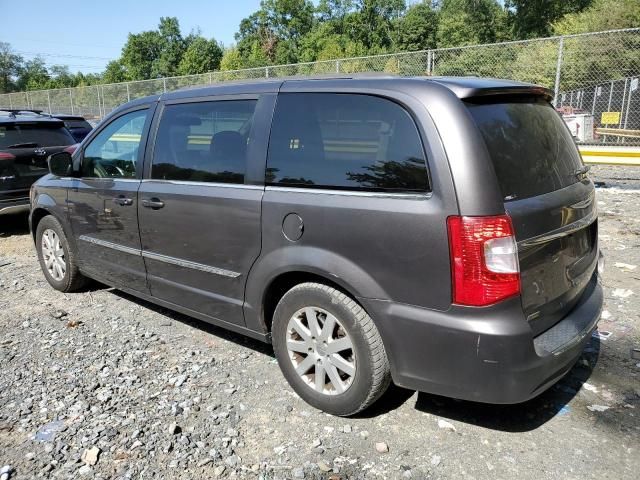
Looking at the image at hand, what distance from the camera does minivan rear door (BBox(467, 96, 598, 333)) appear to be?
247 centimetres

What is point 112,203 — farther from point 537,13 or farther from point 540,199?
point 537,13

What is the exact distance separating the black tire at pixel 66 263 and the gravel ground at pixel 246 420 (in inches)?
32.6

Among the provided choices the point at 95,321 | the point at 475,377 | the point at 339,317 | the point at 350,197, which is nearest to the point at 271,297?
the point at 339,317

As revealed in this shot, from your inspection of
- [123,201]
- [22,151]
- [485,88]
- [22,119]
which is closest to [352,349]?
[485,88]

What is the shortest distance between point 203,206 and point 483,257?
6.09ft

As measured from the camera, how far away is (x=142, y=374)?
3.56 metres

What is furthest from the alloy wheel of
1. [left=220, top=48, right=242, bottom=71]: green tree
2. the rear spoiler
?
[left=220, top=48, right=242, bottom=71]: green tree

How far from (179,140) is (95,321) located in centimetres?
184

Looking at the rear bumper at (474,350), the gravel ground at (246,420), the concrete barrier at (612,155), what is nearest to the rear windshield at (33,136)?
the gravel ground at (246,420)

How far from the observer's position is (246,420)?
9.88ft

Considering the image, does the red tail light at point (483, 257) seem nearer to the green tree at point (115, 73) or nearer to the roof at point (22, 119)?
the roof at point (22, 119)

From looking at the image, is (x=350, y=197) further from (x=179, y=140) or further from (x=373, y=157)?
(x=179, y=140)

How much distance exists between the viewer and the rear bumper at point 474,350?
237cm

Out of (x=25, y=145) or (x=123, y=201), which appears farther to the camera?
(x=25, y=145)
